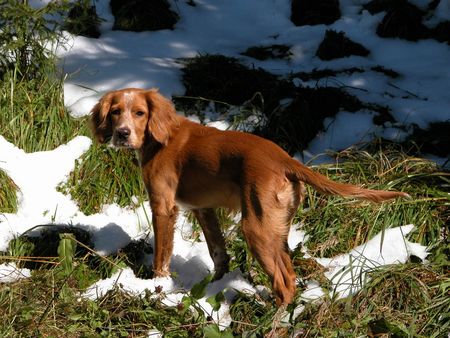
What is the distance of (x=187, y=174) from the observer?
468 cm

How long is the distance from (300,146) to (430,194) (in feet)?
4.34

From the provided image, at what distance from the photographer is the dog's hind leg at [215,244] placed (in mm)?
4910

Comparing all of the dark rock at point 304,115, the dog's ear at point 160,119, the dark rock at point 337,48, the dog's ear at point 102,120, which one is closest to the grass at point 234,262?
the dark rock at point 304,115

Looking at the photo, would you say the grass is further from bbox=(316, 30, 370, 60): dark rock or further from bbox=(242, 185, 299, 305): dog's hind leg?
bbox=(316, 30, 370, 60): dark rock

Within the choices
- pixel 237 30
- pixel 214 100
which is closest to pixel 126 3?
pixel 237 30

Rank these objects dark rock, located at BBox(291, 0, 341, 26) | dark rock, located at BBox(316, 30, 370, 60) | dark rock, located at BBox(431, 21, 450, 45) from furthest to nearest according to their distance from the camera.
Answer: dark rock, located at BBox(291, 0, 341, 26), dark rock, located at BBox(431, 21, 450, 45), dark rock, located at BBox(316, 30, 370, 60)

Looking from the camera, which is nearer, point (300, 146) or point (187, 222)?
point (187, 222)

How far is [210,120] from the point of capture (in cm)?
643

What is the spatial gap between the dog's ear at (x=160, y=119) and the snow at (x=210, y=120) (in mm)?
911

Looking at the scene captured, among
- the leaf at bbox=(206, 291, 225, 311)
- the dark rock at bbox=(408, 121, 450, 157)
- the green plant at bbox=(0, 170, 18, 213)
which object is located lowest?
the green plant at bbox=(0, 170, 18, 213)

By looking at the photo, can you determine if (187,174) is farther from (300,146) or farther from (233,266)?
(300,146)

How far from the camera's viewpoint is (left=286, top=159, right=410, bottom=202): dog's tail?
13.3 ft

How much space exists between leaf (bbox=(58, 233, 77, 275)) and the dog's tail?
4.51 ft

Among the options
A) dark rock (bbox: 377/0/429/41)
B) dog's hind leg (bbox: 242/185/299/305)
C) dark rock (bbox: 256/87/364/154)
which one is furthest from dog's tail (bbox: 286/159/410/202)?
dark rock (bbox: 377/0/429/41)
